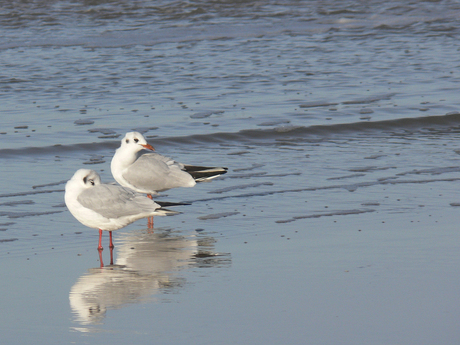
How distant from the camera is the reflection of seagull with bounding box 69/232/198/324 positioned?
16.3 ft

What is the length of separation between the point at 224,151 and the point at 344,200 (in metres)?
3.11

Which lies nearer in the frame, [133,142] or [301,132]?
[133,142]

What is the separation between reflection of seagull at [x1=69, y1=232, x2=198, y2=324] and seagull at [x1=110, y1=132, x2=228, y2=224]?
1.19 m

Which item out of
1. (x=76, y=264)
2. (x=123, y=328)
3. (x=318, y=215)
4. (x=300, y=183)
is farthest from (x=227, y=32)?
(x=123, y=328)

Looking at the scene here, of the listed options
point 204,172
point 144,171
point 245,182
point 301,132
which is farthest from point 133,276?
point 301,132

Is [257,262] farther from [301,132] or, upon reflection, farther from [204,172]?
[301,132]

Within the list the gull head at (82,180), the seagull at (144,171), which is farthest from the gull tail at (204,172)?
the gull head at (82,180)

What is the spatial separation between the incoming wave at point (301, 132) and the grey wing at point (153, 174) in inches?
105

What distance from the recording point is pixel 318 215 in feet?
23.6

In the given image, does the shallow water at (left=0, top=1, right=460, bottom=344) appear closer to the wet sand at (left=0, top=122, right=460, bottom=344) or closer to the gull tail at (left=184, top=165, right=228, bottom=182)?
the wet sand at (left=0, top=122, right=460, bottom=344)

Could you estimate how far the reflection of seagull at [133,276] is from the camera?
4.95 m

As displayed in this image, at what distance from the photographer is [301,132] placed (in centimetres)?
1159

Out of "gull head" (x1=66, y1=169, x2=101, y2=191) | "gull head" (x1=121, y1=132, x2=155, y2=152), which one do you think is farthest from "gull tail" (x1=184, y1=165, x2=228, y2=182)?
"gull head" (x1=66, y1=169, x2=101, y2=191)

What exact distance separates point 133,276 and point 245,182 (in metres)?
3.31
